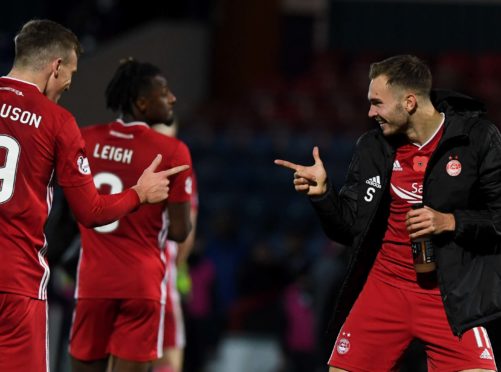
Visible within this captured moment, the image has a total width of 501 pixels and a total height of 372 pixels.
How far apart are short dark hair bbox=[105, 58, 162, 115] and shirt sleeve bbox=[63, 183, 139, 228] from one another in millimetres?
1148

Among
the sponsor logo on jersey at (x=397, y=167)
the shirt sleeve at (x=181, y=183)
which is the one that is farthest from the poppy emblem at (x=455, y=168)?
the shirt sleeve at (x=181, y=183)

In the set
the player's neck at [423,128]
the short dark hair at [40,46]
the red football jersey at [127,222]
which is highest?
the short dark hair at [40,46]

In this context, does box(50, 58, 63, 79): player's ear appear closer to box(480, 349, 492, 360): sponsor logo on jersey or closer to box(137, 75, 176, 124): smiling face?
box(137, 75, 176, 124): smiling face

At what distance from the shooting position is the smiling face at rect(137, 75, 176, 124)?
582 centimetres

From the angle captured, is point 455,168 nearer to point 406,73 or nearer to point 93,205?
point 406,73

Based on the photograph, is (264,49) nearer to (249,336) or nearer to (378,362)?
(249,336)

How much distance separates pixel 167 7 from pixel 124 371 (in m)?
11.4

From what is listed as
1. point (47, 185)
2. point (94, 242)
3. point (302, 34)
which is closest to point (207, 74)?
point (302, 34)

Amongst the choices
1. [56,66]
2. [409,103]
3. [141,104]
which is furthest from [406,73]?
[56,66]

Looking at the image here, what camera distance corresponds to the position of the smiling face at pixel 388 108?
509 cm

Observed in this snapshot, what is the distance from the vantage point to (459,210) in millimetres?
5000

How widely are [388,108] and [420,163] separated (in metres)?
0.29

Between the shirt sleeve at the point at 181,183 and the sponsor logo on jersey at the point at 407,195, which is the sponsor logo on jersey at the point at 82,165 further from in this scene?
the sponsor logo on jersey at the point at 407,195

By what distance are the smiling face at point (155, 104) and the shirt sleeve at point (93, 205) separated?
1087 millimetres
